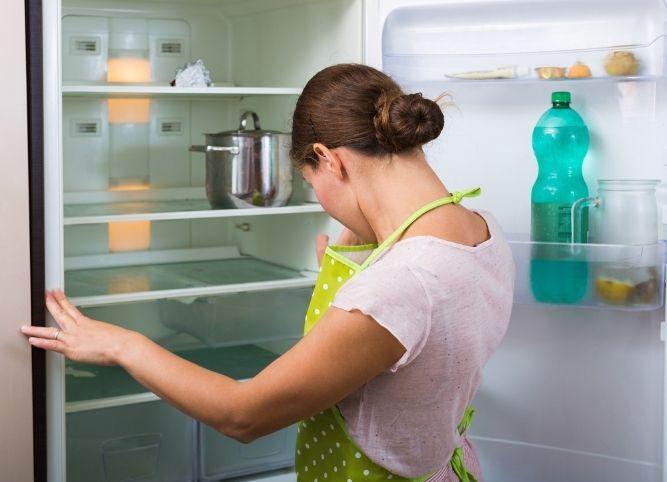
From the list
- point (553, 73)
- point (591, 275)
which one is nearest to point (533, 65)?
point (553, 73)

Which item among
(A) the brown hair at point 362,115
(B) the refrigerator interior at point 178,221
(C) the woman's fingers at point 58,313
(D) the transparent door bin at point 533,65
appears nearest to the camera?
(A) the brown hair at point 362,115

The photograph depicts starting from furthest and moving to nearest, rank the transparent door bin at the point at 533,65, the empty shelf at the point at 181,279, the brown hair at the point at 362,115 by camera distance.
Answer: the empty shelf at the point at 181,279 → the transparent door bin at the point at 533,65 → the brown hair at the point at 362,115

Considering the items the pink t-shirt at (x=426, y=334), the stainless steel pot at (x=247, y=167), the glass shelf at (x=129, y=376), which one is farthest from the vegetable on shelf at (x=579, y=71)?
the glass shelf at (x=129, y=376)

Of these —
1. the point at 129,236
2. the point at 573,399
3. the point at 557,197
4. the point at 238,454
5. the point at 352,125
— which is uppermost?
the point at 352,125

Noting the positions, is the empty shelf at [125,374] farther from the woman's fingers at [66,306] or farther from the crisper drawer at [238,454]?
the woman's fingers at [66,306]

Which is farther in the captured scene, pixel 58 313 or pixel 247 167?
pixel 247 167

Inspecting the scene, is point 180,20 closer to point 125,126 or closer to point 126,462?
point 125,126

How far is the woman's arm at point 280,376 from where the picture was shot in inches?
47.5

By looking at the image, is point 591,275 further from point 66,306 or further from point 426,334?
point 66,306

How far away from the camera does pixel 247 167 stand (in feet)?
7.14

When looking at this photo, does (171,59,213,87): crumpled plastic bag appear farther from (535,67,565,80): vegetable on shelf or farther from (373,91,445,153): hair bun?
(373,91,445,153): hair bun

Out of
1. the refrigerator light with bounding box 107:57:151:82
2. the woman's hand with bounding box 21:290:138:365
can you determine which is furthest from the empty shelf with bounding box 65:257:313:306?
the refrigerator light with bounding box 107:57:151:82

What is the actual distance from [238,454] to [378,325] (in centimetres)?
117

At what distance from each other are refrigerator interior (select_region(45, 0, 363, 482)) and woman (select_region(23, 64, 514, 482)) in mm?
671
